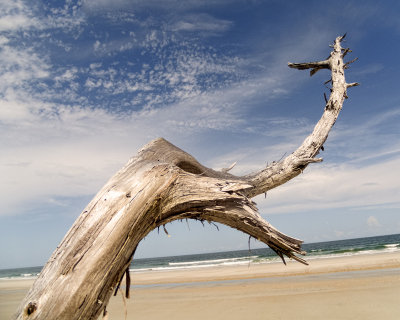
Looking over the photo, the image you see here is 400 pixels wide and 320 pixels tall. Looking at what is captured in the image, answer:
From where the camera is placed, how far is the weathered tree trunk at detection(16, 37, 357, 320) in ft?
3.91

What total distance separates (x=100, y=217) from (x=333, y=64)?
2979mm

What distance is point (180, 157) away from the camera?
1956 millimetres

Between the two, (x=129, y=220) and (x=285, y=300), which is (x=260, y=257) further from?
(x=129, y=220)

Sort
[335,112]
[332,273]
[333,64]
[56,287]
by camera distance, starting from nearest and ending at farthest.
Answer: [56,287] < [335,112] < [333,64] < [332,273]

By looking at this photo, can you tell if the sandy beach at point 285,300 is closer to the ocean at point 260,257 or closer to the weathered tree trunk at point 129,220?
the ocean at point 260,257

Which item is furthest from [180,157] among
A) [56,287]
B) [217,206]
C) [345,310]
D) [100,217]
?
[345,310]

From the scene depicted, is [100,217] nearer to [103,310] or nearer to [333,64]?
[103,310]

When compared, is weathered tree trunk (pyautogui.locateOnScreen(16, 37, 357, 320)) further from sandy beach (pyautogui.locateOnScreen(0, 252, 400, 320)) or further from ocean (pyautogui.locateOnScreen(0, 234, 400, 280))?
ocean (pyautogui.locateOnScreen(0, 234, 400, 280))

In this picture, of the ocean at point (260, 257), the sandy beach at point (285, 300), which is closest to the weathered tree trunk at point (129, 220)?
the sandy beach at point (285, 300)

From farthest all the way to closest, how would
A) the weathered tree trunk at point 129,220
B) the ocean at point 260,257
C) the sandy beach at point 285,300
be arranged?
1. the ocean at point 260,257
2. the sandy beach at point 285,300
3. the weathered tree trunk at point 129,220

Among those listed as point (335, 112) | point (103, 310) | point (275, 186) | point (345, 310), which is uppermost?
point (335, 112)

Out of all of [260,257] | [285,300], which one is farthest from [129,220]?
[260,257]

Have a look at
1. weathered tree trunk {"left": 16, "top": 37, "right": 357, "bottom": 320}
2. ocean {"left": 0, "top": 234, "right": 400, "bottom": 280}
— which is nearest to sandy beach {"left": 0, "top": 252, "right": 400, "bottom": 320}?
ocean {"left": 0, "top": 234, "right": 400, "bottom": 280}

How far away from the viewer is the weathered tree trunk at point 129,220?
3.91 ft
